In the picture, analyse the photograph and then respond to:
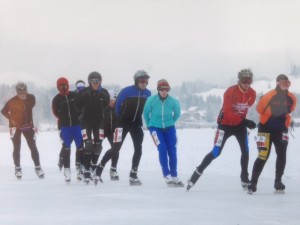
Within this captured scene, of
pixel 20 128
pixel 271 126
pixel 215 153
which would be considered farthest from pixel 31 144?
pixel 271 126

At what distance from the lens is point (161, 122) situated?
31.9ft

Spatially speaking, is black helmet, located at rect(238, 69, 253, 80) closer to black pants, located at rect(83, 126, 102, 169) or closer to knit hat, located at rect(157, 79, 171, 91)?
knit hat, located at rect(157, 79, 171, 91)

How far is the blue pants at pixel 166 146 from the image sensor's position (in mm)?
9641

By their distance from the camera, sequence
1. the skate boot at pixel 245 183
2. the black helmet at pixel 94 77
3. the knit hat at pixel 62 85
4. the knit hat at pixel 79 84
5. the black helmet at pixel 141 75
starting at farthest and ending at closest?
the knit hat at pixel 79 84 → the knit hat at pixel 62 85 → the black helmet at pixel 94 77 → the black helmet at pixel 141 75 → the skate boot at pixel 245 183

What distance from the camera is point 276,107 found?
26.5 ft

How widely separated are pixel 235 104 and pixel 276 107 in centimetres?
59

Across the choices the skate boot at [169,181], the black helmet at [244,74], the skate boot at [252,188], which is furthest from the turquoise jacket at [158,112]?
the skate boot at [252,188]

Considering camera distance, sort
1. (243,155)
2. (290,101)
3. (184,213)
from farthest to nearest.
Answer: (243,155), (290,101), (184,213)

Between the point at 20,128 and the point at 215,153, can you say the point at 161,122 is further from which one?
the point at 20,128

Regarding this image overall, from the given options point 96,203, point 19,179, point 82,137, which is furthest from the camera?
point 19,179

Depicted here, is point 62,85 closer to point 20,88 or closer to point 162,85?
point 20,88

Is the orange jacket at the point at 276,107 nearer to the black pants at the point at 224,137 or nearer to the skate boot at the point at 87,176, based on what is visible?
the black pants at the point at 224,137

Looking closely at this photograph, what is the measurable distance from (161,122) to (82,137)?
1729mm

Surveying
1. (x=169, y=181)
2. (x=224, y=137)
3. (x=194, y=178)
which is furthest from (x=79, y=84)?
(x=224, y=137)
